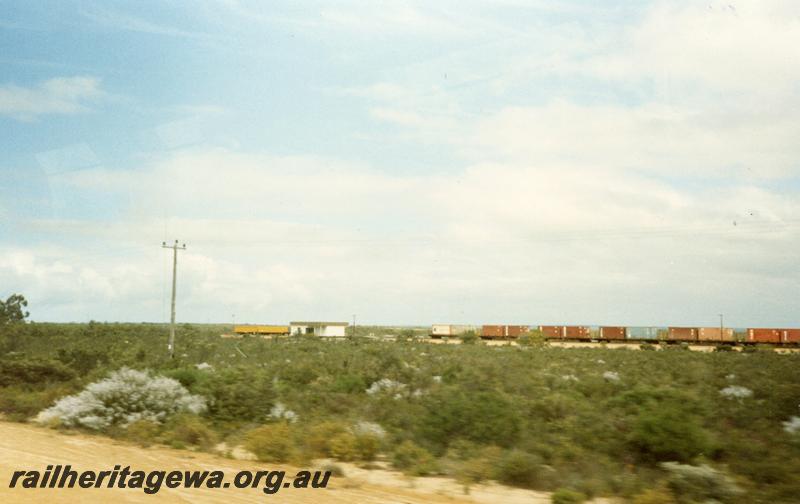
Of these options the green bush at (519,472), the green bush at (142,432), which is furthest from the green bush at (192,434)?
the green bush at (519,472)

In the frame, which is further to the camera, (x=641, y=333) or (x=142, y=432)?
(x=641, y=333)

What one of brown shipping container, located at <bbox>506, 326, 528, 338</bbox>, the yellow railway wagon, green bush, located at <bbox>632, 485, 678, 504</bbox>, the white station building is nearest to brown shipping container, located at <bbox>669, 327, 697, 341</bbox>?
brown shipping container, located at <bbox>506, 326, 528, 338</bbox>

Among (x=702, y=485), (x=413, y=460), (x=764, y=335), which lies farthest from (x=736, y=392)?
(x=764, y=335)

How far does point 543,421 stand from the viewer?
18375mm

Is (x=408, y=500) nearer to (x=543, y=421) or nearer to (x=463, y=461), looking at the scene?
(x=463, y=461)

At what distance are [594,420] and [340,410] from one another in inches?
330

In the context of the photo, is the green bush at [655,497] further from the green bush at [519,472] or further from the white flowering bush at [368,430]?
the white flowering bush at [368,430]

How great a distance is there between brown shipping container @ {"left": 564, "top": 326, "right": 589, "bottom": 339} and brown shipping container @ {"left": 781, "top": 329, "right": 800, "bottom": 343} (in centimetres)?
2631

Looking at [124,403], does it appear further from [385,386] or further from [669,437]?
[669,437]

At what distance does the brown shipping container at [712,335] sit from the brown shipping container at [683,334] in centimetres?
72

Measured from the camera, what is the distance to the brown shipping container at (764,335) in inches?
3376

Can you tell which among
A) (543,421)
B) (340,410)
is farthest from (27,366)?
(543,421)

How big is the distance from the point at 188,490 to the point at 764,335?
308 feet

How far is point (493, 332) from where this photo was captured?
102812 millimetres
